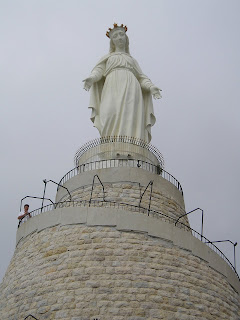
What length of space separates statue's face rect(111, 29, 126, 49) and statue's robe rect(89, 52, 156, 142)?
0.53 m

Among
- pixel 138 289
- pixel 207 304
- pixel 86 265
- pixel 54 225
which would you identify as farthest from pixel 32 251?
pixel 207 304

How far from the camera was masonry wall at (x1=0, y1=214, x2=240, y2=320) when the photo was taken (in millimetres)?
13352

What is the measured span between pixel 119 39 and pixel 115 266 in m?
11.6

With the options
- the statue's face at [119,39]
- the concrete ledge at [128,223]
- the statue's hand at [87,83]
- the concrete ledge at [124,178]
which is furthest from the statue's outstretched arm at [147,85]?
the concrete ledge at [128,223]

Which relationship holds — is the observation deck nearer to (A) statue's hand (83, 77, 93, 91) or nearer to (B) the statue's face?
(A) statue's hand (83, 77, 93, 91)

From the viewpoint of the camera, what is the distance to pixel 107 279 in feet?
45.0

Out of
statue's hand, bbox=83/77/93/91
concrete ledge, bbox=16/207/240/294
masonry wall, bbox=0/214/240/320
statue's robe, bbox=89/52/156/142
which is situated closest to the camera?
masonry wall, bbox=0/214/240/320

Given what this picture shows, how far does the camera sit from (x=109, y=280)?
13.7 metres

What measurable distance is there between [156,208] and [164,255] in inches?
105

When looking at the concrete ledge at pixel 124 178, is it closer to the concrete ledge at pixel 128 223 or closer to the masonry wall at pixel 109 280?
the concrete ledge at pixel 128 223

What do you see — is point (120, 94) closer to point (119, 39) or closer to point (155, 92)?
point (155, 92)

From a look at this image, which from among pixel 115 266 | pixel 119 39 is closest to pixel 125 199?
pixel 115 266

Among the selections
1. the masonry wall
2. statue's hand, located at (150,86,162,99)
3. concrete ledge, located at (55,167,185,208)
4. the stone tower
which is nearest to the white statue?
statue's hand, located at (150,86,162,99)

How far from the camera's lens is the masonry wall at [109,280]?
13352mm
